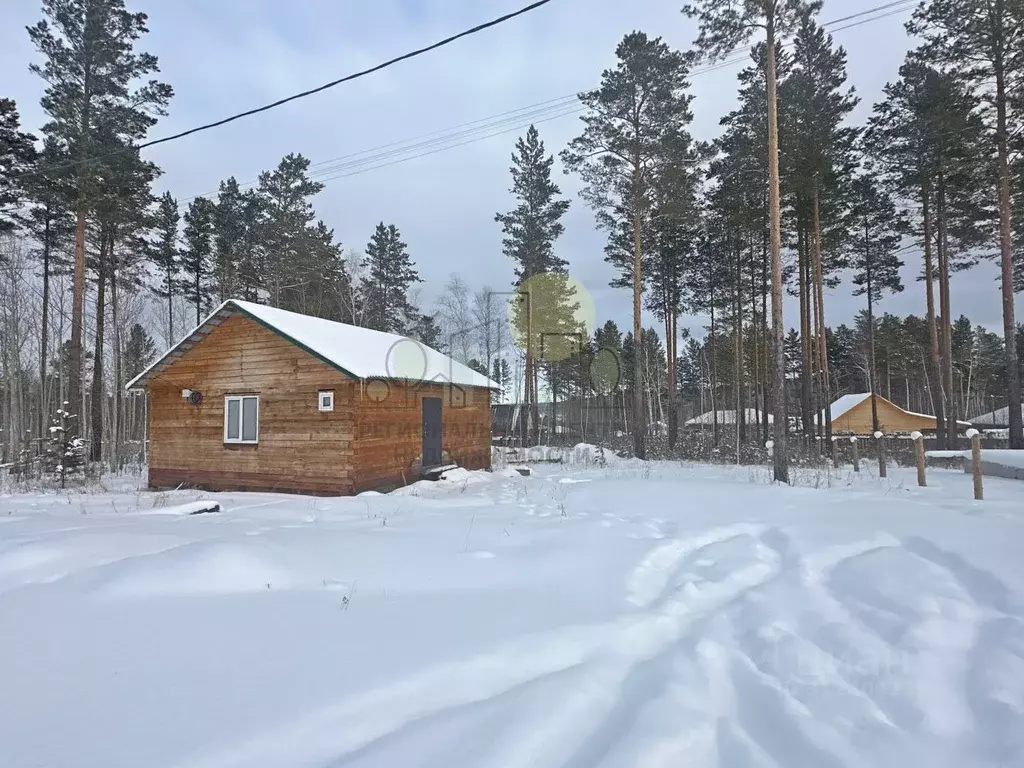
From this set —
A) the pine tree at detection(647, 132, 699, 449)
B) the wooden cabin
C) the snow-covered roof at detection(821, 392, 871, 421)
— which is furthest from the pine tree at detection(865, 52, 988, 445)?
the wooden cabin

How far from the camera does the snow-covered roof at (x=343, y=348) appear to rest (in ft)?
34.0

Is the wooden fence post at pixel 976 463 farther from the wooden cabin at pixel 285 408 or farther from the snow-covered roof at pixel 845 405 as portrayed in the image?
the snow-covered roof at pixel 845 405

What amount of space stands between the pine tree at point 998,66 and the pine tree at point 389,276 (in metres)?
23.1

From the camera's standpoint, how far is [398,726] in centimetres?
215

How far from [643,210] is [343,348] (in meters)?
10.6

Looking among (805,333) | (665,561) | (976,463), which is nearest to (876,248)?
(805,333)

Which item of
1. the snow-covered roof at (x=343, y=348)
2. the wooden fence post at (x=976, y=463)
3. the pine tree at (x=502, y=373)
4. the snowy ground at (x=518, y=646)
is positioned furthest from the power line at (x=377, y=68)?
the pine tree at (x=502, y=373)

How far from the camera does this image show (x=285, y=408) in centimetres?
1081

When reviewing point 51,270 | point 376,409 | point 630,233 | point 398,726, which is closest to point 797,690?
point 398,726

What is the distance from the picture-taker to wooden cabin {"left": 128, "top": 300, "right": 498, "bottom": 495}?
10320 millimetres

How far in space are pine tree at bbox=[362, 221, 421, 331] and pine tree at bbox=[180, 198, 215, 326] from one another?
24.5ft

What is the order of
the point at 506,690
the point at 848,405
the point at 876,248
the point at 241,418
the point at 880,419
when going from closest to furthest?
1. the point at 506,690
2. the point at 241,418
3. the point at 876,248
4. the point at 880,419
5. the point at 848,405

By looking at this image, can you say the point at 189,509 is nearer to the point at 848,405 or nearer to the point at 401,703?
the point at 401,703

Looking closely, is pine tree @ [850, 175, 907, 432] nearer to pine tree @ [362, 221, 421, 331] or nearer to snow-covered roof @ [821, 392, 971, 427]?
snow-covered roof @ [821, 392, 971, 427]
